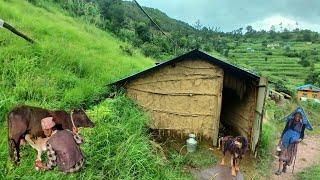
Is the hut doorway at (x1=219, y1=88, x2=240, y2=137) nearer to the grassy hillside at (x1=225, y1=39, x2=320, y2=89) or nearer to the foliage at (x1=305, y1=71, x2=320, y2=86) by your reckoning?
the grassy hillside at (x1=225, y1=39, x2=320, y2=89)

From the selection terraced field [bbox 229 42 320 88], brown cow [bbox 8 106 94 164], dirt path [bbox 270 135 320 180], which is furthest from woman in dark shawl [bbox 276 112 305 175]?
terraced field [bbox 229 42 320 88]

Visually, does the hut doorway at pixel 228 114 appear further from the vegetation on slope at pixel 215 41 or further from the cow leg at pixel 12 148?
the cow leg at pixel 12 148

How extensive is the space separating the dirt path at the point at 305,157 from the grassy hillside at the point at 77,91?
3430 millimetres

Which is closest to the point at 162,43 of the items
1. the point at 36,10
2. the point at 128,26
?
the point at 128,26

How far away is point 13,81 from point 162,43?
53.2ft

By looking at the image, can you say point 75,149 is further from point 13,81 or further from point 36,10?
point 36,10

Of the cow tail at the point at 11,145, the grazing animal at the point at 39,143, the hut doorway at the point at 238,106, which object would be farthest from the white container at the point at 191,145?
the cow tail at the point at 11,145

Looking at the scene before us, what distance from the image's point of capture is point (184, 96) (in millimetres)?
10039

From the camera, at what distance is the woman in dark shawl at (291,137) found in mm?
9461

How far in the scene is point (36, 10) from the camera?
1575 cm

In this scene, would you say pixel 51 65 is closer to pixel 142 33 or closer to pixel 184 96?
pixel 184 96

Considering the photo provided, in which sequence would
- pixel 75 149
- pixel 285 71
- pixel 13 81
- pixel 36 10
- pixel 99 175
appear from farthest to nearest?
1. pixel 285 71
2. pixel 36 10
3. pixel 13 81
4. pixel 99 175
5. pixel 75 149

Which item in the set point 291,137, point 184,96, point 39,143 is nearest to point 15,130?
point 39,143

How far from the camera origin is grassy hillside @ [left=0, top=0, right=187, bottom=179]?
21.9 feet
